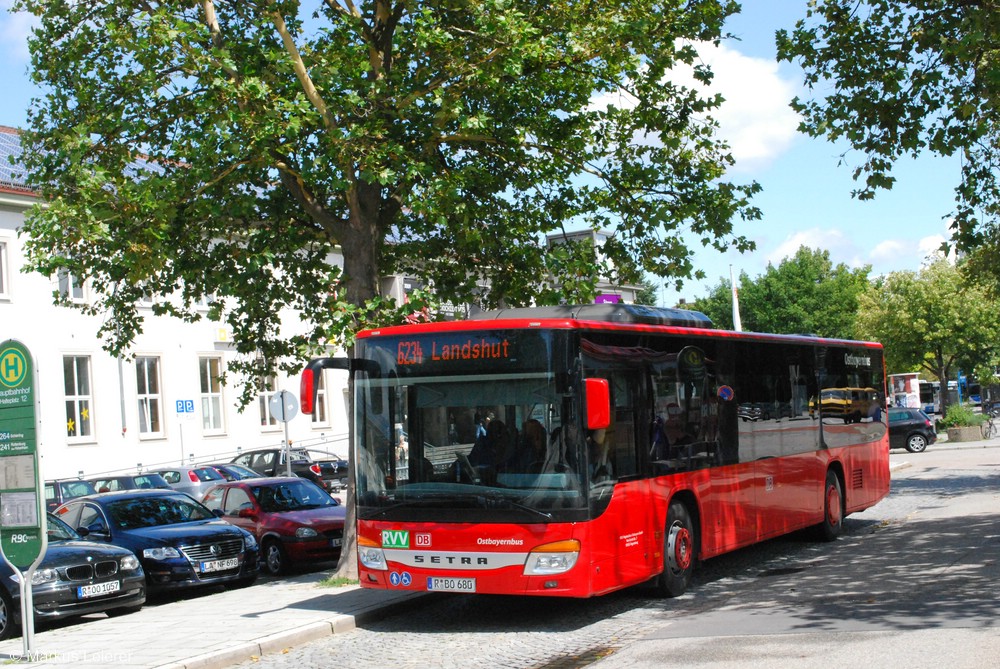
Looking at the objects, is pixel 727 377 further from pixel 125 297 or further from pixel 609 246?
pixel 125 297

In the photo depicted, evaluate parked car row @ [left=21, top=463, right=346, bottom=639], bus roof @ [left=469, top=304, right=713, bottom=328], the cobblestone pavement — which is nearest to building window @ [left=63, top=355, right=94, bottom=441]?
parked car row @ [left=21, top=463, right=346, bottom=639]

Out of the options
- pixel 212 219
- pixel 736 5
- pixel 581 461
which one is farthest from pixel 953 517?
pixel 212 219

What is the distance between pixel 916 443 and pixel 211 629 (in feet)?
113

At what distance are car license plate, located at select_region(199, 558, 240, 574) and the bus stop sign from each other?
4925mm

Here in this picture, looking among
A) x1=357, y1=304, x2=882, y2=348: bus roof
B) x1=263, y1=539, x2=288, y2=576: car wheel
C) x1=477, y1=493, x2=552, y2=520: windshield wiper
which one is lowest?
x1=263, y1=539, x2=288, y2=576: car wheel

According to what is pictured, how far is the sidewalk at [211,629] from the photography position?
9.99 metres

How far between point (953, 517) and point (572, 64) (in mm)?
9819

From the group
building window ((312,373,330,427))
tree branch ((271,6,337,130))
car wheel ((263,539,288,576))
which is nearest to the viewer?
tree branch ((271,6,337,130))

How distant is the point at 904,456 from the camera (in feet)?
126

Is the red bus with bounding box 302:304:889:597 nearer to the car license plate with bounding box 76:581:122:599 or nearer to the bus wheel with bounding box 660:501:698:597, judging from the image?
the bus wheel with bounding box 660:501:698:597

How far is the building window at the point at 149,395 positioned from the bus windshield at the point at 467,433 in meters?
30.6

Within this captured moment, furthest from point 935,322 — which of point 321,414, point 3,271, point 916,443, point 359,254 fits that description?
point 359,254

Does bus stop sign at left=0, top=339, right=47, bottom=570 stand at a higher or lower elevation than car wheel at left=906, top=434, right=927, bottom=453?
higher

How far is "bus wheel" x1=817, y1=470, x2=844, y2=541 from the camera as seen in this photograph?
16.7m
